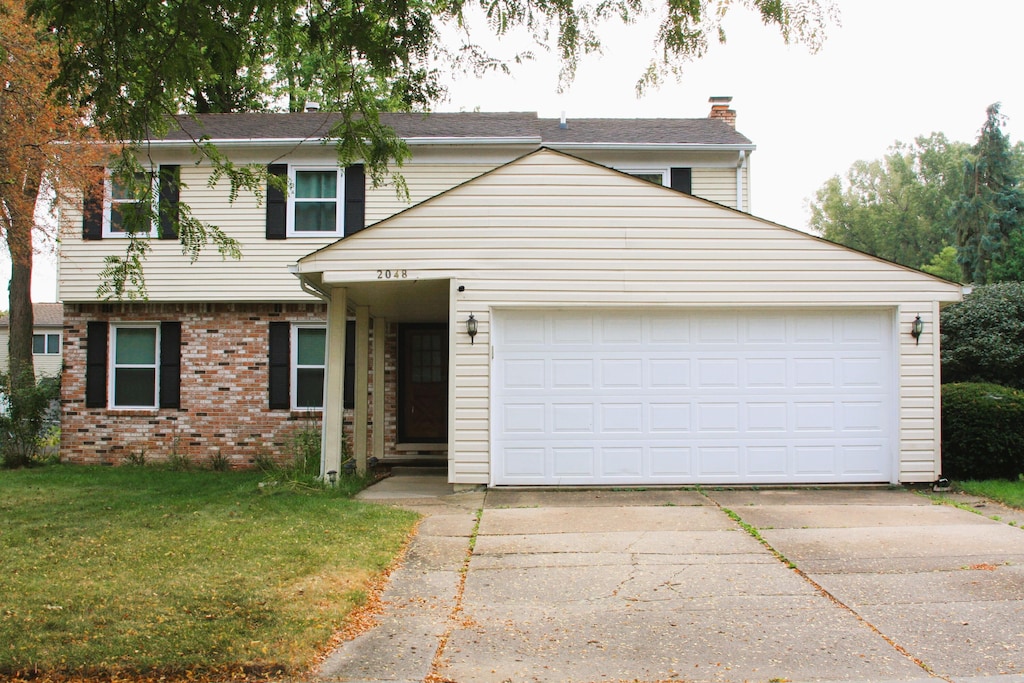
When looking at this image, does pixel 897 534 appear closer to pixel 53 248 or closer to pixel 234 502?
pixel 234 502

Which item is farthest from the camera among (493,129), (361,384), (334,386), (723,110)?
(723,110)

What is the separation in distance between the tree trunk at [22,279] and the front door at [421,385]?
21.9ft

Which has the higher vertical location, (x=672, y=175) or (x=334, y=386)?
(x=672, y=175)

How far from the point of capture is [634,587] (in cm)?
582

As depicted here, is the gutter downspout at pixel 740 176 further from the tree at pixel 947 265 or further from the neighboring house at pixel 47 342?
the neighboring house at pixel 47 342

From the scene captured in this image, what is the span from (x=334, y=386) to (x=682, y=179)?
7725 millimetres

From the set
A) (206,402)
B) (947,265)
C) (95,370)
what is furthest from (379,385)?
(947,265)

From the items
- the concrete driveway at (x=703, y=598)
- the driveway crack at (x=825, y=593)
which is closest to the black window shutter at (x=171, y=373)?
the concrete driveway at (x=703, y=598)

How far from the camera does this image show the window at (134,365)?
14516mm

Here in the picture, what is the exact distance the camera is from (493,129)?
14797 millimetres

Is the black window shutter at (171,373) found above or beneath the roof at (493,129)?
beneath

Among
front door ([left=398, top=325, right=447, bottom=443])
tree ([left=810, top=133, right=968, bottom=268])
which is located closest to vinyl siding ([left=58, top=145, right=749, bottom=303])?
front door ([left=398, top=325, right=447, bottom=443])

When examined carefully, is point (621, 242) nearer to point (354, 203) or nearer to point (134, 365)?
point (354, 203)

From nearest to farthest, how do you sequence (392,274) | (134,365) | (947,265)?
1. (392,274)
2. (134,365)
3. (947,265)
